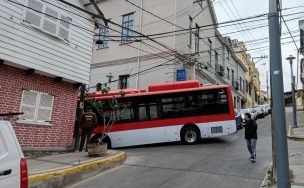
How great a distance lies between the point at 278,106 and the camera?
15.4 feet

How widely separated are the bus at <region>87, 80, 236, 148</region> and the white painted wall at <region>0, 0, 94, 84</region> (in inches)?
149

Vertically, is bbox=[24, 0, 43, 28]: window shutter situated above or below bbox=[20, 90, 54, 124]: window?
above

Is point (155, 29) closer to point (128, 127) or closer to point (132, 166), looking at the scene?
point (128, 127)

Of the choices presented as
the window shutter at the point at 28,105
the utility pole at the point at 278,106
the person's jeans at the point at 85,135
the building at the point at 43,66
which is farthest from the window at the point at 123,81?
the utility pole at the point at 278,106

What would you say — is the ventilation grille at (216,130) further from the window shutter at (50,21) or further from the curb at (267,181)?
the window shutter at (50,21)

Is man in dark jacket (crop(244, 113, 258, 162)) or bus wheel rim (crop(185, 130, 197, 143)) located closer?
man in dark jacket (crop(244, 113, 258, 162))

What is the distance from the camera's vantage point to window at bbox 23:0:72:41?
41.7 ft

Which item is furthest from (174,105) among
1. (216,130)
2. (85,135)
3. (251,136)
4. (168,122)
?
(251,136)

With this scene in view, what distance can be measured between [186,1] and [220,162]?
55.8 ft

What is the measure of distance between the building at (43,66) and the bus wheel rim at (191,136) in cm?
561

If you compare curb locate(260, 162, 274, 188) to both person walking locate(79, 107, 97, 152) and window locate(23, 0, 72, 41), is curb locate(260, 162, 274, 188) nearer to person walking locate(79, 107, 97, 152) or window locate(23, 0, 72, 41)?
person walking locate(79, 107, 97, 152)

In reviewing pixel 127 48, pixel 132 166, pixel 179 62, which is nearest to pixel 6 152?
pixel 132 166

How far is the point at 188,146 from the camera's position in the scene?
16.8 metres

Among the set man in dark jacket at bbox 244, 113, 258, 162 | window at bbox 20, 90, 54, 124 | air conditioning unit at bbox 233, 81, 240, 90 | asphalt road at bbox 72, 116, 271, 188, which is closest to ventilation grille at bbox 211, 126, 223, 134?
asphalt road at bbox 72, 116, 271, 188
